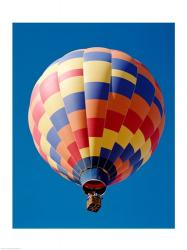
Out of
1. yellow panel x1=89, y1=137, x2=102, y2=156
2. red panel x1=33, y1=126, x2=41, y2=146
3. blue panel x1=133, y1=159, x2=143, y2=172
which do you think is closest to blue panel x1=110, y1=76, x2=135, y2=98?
yellow panel x1=89, y1=137, x2=102, y2=156

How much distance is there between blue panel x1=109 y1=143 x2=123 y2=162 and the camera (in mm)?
15229

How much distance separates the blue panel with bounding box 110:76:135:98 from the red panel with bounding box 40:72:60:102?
1021 mm

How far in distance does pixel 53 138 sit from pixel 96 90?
3.74 feet

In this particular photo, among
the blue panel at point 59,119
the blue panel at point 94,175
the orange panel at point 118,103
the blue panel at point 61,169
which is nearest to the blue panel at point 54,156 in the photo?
the blue panel at point 61,169

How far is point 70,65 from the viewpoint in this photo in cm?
1622

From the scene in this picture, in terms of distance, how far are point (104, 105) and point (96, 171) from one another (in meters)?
1.21

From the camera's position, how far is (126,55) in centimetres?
1664

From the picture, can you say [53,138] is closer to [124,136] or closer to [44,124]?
[44,124]

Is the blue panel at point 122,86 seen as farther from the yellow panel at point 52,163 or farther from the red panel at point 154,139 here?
the yellow panel at point 52,163

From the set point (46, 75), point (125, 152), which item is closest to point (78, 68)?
point (46, 75)

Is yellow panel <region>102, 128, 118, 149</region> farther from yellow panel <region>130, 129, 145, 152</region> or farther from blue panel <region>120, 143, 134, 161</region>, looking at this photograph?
yellow panel <region>130, 129, 145, 152</region>

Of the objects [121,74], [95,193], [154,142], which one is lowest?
[95,193]

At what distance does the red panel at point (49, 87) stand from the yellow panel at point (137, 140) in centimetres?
163

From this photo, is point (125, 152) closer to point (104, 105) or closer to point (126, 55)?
point (104, 105)
